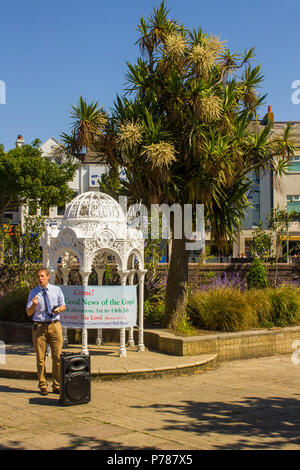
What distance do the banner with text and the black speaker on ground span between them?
2.87 meters

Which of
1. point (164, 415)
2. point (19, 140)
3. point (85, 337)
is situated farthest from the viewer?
point (19, 140)

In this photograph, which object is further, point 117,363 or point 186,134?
point 186,134

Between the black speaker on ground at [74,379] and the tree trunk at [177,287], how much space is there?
5119mm

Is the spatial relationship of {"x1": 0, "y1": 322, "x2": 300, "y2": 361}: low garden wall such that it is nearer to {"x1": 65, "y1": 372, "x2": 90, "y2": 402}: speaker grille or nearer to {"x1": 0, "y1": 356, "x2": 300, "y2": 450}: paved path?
{"x1": 0, "y1": 356, "x2": 300, "y2": 450}: paved path

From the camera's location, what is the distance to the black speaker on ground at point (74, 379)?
7.99 meters

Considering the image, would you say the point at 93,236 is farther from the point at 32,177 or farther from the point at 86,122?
the point at 32,177

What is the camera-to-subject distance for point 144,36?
1335 cm

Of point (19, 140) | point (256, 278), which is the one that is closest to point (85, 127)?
point (256, 278)

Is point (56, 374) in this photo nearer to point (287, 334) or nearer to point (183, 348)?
point (183, 348)

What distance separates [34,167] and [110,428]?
1359 inches

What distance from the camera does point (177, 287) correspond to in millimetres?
13398

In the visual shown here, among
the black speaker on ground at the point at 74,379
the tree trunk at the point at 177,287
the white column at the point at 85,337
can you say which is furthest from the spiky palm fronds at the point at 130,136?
the black speaker on ground at the point at 74,379

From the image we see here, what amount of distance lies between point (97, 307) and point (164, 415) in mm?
4010

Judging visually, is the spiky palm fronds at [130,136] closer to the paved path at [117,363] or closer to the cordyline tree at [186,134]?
the cordyline tree at [186,134]
